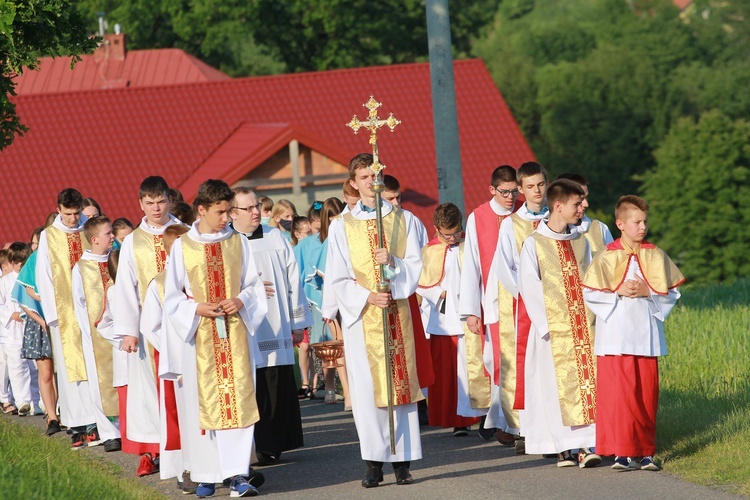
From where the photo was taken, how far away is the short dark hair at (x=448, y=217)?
1158 centimetres

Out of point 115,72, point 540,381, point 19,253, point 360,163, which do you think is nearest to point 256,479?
point 540,381

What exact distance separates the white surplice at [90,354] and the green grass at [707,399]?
175 inches

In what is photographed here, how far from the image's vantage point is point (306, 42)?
55.3 meters

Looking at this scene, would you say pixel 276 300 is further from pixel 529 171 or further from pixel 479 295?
pixel 529 171

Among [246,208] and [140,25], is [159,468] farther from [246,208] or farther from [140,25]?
[140,25]

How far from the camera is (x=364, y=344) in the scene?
9.38 meters

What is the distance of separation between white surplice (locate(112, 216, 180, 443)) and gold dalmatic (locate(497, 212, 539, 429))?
252 cm

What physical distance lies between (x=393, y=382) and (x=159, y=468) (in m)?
2.12

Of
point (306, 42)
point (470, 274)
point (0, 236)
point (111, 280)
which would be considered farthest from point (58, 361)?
point (306, 42)

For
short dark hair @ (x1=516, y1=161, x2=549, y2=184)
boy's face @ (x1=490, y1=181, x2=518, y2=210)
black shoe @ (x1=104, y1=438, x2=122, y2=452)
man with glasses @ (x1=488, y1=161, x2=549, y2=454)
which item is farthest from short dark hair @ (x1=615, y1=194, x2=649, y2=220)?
black shoe @ (x1=104, y1=438, x2=122, y2=452)

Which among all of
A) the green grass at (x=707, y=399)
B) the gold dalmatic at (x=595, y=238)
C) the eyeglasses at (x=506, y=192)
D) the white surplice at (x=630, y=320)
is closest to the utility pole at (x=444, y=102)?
the green grass at (x=707, y=399)

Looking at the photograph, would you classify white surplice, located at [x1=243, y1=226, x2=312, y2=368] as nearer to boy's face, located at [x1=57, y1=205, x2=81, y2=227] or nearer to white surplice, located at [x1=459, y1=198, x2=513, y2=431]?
white surplice, located at [x1=459, y1=198, x2=513, y2=431]

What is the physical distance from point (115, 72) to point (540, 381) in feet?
148

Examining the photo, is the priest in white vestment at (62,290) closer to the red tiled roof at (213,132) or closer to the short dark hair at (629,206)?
the short dark hair at (629,206)
